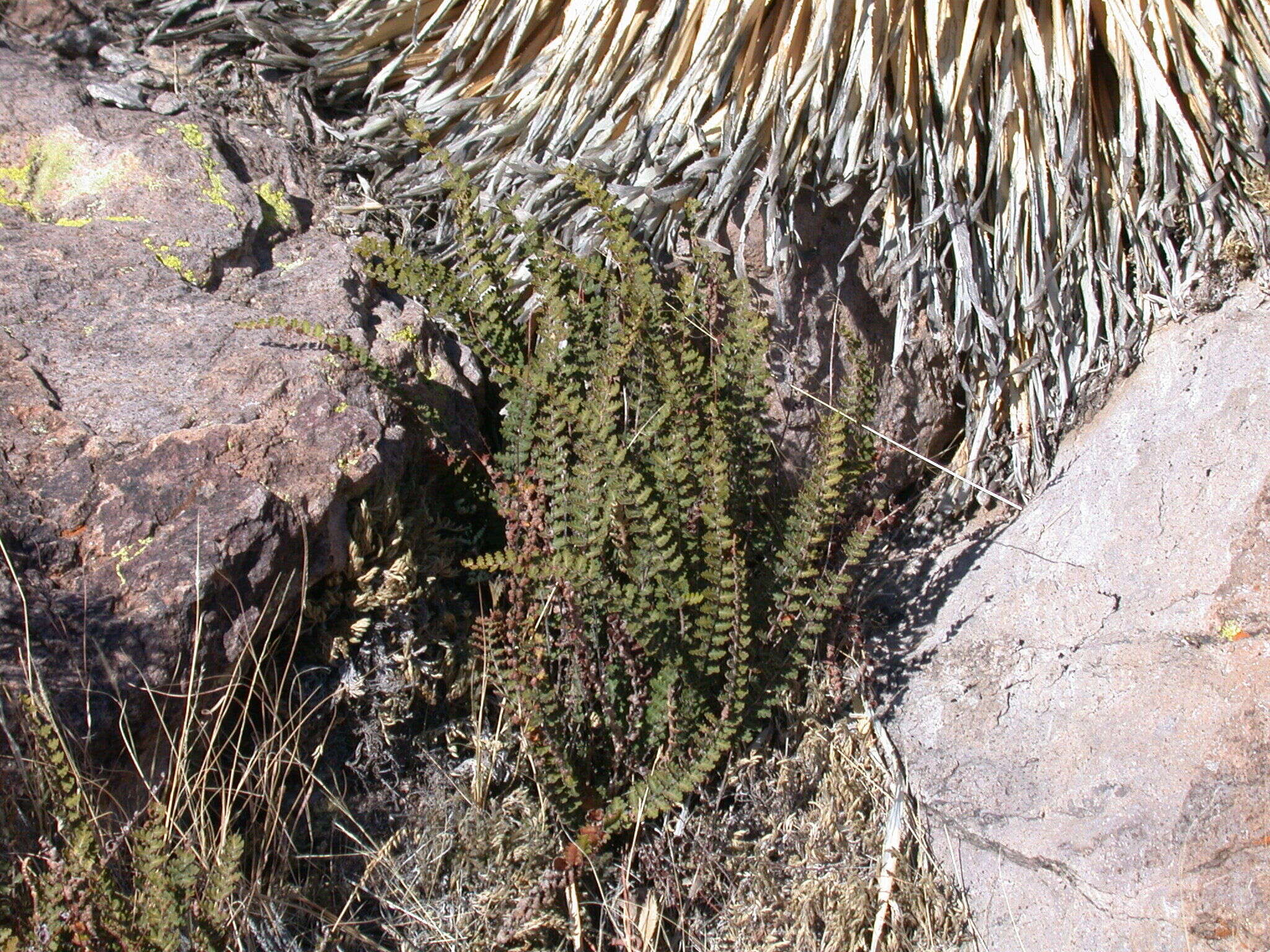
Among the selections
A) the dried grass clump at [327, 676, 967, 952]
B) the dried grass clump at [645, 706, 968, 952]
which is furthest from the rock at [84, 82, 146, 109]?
the dried grass clump at [645, 706, 968, 952]

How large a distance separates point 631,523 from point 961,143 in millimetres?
1551

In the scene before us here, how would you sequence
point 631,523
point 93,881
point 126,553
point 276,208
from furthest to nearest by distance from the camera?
point 276,208, point 631,523, point 126,553, point 93,881

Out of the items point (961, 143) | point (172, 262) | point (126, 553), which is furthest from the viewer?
point (961, 143)

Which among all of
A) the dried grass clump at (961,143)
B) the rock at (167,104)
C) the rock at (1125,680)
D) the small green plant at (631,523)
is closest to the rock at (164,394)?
the rock at (167,104)

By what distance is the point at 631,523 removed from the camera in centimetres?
254

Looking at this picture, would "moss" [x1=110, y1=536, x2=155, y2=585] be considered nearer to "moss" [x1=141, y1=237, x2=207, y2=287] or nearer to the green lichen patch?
"moss" [x1=141, y1=237, x2=207, y2=287]

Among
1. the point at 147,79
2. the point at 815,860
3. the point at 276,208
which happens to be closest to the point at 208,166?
the point at 276,208

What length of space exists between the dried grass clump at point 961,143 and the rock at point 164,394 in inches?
24.4

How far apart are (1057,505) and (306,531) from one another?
2.16 meters

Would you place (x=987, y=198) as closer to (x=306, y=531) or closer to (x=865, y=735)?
(x=865, y=735)

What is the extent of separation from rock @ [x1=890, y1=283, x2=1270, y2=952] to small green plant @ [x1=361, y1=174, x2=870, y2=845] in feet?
1.58

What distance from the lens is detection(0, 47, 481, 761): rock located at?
2.24m

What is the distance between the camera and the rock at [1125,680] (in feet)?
7.80

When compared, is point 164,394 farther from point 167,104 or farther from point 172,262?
point 167,104
